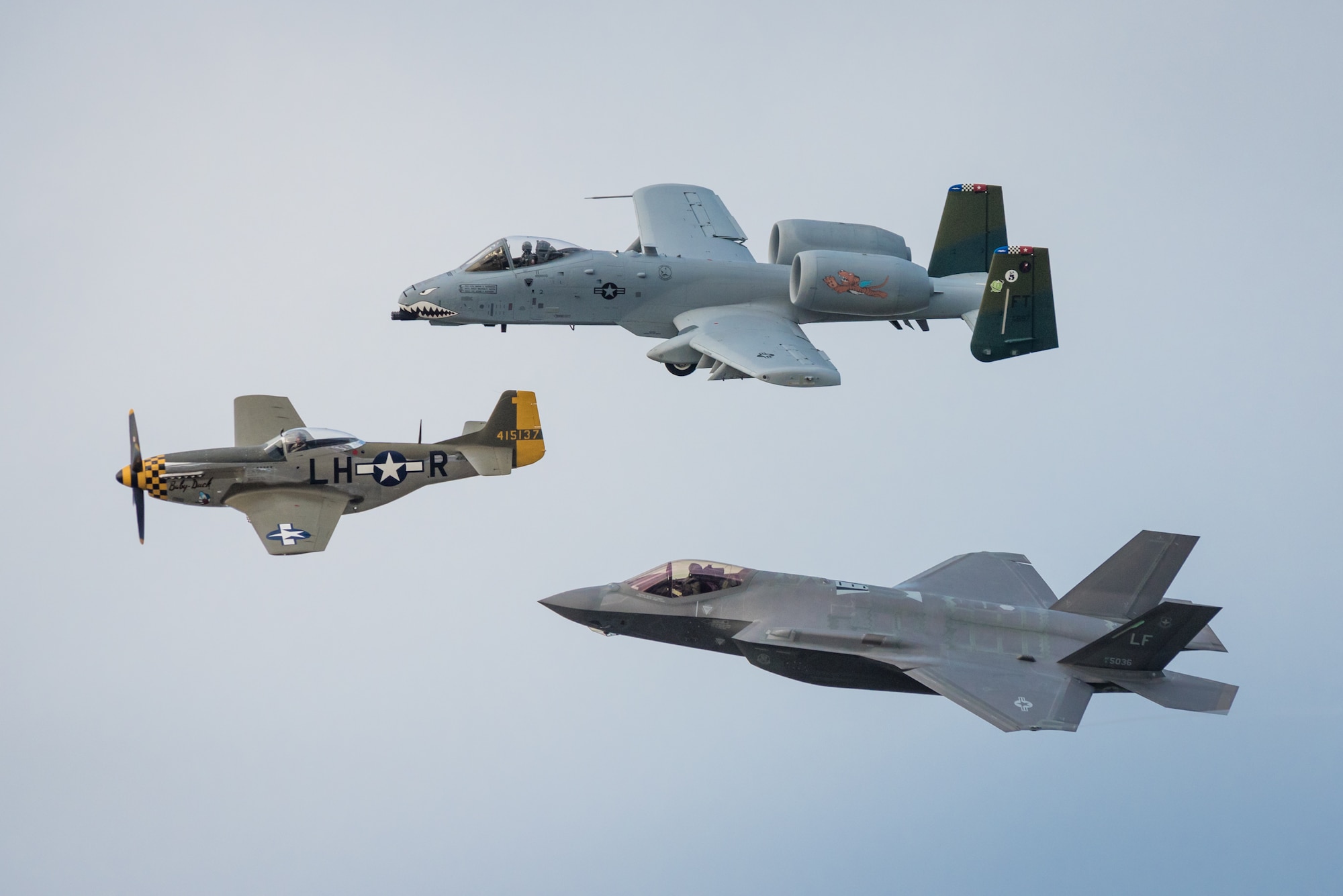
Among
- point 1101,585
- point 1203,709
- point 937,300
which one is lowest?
point 1203,709

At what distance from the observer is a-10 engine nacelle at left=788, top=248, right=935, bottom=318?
855 inches

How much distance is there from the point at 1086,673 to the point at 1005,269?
19.5ft

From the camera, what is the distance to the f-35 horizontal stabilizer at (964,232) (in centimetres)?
2309

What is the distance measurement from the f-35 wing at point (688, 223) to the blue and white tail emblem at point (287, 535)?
22.9 ft

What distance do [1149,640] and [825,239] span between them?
8476 mm

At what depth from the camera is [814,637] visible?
17266 millimetres

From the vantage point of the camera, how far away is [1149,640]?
16766 millimetres

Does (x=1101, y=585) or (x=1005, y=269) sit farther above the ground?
(x=1005, y=269)

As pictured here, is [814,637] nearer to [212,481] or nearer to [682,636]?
[682,636]

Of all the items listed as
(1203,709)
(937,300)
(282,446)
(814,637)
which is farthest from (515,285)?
(1203,709)

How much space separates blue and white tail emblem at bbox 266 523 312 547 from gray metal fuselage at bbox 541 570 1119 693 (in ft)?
10.2

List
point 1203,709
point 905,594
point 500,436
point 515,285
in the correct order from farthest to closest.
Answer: point 515,285 < point 500,436 < point 905,594 < point 1203,709

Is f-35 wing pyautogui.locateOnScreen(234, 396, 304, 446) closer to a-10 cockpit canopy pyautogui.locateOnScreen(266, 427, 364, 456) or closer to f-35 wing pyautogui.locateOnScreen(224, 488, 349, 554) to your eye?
a-10 cockpit canopy pyautogui.locateOnScreen(266, 427, 364, 456)

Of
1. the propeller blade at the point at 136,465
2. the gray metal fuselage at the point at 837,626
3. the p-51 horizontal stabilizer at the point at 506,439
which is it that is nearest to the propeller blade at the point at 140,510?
the propeller blade at the point at 136,465
